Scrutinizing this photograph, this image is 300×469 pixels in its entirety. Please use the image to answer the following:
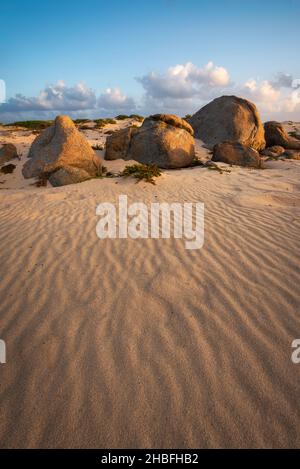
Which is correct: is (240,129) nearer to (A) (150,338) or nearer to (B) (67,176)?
(B) (67,176)

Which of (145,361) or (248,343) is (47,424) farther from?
(248,343)

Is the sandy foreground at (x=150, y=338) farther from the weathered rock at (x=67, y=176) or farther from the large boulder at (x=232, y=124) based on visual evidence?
the large boulder at (x=232, y=124)

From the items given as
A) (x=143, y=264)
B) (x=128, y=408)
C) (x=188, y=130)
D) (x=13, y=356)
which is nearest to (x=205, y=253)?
(x=143, y=264)

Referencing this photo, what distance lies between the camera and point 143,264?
4105 millimetres

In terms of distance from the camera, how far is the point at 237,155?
12.0 meters

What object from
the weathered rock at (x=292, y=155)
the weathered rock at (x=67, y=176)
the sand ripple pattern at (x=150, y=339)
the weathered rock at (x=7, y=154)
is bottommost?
the sand ripple pattern at (x=150, y=339)

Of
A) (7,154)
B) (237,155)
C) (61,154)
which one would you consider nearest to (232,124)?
(237,155)

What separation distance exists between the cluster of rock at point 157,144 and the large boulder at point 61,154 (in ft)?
6.76

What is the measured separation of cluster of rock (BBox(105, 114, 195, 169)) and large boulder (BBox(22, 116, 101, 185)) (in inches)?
81.2

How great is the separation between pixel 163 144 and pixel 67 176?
461 centimetres

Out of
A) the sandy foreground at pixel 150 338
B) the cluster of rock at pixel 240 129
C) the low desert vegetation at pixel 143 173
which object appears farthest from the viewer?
the cluster of rock at pixel 240 129

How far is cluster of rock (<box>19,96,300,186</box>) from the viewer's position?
32.7ft

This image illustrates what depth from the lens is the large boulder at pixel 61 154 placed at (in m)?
9.82

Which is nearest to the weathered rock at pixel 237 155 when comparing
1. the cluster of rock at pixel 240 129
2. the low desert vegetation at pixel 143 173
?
the cluster of rock at pixel 240 129
